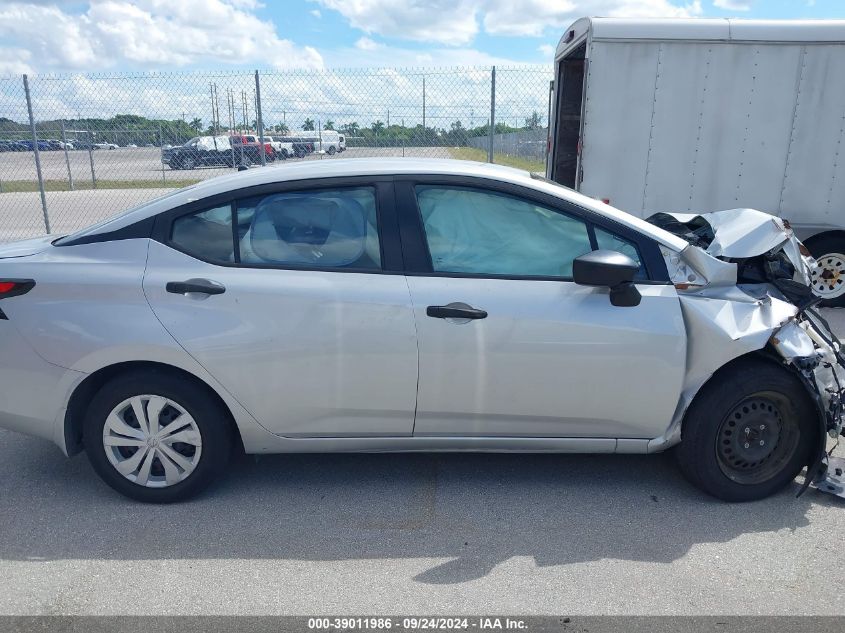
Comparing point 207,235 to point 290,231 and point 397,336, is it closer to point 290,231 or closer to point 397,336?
point 290,231

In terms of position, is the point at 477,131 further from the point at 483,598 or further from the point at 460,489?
the point at 483,598

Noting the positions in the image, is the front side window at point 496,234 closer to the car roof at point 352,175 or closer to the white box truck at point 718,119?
the car roof at point 352,175

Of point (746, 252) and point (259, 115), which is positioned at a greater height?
point (259, 115)

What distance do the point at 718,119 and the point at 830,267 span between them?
2035mm

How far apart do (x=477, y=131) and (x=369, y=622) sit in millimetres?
7343

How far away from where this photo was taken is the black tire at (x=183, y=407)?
10.8 ft

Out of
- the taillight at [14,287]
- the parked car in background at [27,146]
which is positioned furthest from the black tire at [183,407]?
the parked car in background at [27,146]

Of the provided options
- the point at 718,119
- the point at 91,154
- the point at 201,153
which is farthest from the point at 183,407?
the point at 91,154

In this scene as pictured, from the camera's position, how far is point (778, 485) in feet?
11.4

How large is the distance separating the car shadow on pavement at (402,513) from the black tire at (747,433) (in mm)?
124

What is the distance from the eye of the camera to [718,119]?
22.0 feet

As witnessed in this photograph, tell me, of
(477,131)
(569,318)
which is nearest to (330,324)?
(569,318)

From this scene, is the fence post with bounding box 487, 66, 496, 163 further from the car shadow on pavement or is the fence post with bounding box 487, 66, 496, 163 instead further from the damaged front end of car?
the car shadow on pavement

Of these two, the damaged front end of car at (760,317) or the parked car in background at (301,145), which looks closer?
the damaged front end of car at (760,317)
